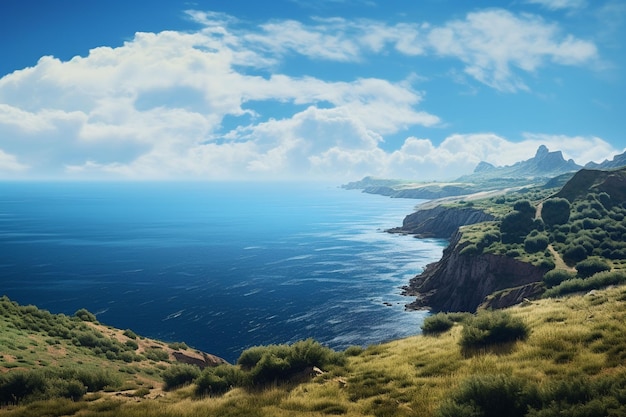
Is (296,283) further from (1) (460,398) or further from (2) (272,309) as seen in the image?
(1) (460,398)

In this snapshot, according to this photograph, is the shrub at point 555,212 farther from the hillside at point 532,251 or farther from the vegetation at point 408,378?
the vegetation at point 408,378

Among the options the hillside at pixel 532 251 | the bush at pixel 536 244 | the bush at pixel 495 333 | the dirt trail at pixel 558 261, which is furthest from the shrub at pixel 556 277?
the bush at pixel 495 333

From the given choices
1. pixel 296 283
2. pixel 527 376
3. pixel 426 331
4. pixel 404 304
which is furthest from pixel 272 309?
pixel 527 376

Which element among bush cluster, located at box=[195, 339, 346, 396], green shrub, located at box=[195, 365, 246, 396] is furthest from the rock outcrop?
bush cluster, located at box=[195, 339, 346, 396]

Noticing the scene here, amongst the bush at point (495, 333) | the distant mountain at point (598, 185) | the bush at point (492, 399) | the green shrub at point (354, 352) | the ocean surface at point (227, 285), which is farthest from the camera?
the distant mountain at point (598, 185)

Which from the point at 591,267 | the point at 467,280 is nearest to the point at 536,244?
the point at 467,280

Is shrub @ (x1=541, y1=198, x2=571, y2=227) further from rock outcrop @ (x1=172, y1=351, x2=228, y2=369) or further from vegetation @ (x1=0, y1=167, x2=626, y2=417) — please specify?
Answer: rock outcrop @ (x1=172, y1=351, x2=228, y2=369)
